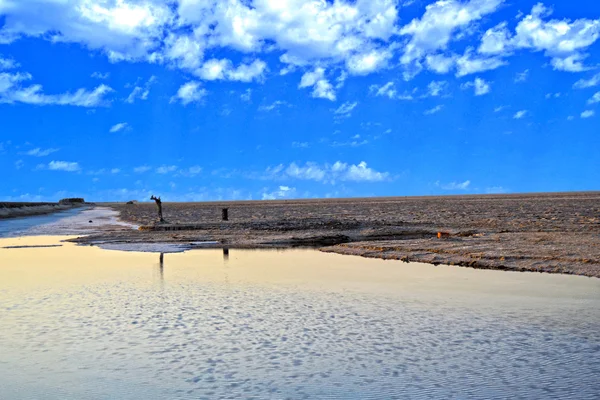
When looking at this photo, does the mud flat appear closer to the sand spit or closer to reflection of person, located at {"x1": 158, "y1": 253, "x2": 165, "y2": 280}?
reflection of person, located at {"x1": 158, "y1": 253, "x2": 165, "y2": 280}

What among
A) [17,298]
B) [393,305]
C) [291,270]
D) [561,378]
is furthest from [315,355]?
[291,270]

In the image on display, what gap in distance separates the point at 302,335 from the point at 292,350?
77 centimetres

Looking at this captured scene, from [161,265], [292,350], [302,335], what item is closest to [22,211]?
[161,265]

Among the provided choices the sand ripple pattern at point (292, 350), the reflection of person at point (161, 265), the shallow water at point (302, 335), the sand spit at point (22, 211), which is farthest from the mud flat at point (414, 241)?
the sand spit at point (22, 211)

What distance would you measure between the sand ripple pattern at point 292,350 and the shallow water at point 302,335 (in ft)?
0.07

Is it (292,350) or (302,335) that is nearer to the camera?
(292,350)

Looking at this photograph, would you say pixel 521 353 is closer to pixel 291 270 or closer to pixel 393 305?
pixel 393 305

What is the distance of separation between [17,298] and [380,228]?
18808 millimetres

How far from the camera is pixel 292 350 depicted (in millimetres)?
7652

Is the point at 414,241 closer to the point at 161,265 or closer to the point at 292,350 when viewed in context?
the point at 161,265

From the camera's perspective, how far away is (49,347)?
7.91 metres

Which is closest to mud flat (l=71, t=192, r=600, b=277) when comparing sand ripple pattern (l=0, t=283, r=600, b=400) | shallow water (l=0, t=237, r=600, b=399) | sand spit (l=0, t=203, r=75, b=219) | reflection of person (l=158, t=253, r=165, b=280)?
shallow water (l=0, t=237, r=600, b=399)

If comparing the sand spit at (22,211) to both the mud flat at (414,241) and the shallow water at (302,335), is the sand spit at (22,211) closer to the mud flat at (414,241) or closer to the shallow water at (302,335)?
the mud flat at (414,241)

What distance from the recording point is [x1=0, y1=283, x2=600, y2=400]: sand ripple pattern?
618 cm
